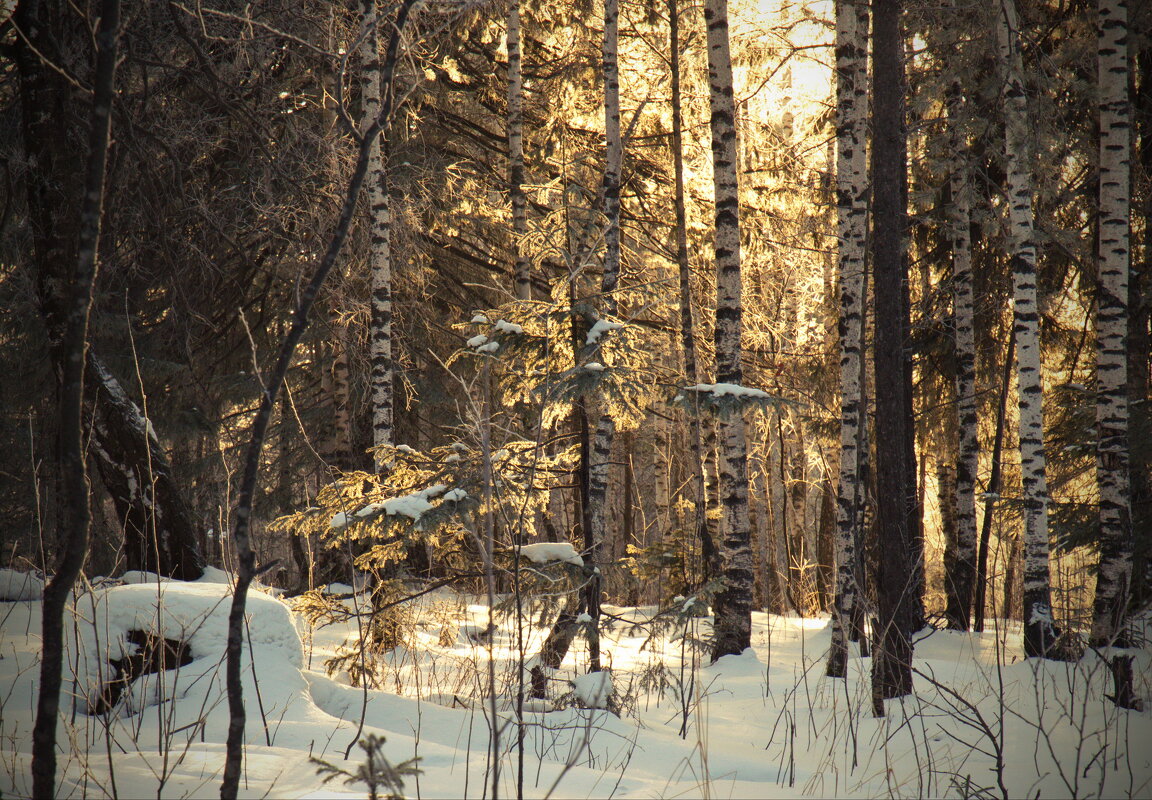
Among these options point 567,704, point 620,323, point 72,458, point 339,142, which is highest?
point 339,142

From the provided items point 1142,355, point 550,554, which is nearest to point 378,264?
point 550,554

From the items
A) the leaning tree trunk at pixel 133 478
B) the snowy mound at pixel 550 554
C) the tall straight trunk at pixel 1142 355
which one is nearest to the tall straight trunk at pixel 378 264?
the leaning tree trunk at pixel 133 478

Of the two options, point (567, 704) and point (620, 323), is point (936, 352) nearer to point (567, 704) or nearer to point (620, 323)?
point (620, 323)

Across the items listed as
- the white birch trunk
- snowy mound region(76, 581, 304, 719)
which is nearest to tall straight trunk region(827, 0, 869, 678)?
the white birch trunk

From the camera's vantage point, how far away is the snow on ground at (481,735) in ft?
9.45

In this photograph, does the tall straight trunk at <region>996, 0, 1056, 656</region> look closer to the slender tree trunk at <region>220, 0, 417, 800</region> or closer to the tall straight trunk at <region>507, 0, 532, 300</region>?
the tall straight trunk at <region>507, 0, 532, 300</region>

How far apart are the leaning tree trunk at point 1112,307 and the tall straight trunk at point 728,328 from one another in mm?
3069

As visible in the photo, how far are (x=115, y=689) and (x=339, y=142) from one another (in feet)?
17.5

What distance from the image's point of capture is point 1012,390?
42.7 ft

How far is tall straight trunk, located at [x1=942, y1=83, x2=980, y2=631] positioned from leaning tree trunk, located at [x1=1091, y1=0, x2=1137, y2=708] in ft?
7.61

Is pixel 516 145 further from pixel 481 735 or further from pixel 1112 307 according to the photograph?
pixel 481 735

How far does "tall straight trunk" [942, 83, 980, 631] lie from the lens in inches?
368

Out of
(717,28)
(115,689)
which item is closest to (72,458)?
(115,689)

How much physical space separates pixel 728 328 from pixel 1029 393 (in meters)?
3.18
